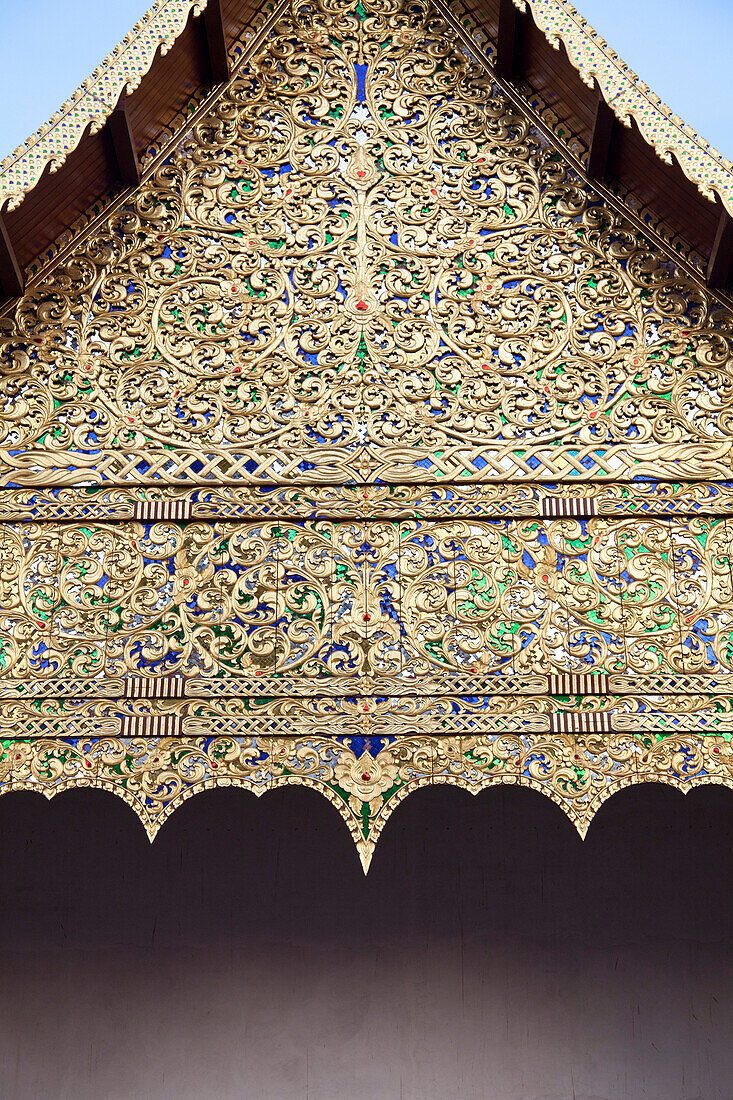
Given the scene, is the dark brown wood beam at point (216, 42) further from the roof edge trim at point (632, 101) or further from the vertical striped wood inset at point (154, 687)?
the vertical striped wood inset at point (154, 687)

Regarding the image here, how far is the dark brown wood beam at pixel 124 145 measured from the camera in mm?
3744

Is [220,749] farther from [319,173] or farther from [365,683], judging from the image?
[319,173]

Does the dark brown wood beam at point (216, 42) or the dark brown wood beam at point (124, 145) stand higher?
the dark brown wood beam at point (216, 42)

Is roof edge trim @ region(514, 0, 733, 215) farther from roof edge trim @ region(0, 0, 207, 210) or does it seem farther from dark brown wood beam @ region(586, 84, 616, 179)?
roof edge trim @ region(0, 0, 207, 210)

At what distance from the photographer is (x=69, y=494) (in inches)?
146

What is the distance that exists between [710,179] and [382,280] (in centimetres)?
115

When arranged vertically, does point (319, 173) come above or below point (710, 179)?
above

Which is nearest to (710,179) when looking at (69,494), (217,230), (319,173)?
(319,173)

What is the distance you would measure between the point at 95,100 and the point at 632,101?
1.81 meters

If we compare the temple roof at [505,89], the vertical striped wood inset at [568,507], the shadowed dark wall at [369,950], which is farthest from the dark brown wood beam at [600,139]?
the shadowed dark wall at [369,950]

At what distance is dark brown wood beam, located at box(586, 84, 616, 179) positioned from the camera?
12.2 feet

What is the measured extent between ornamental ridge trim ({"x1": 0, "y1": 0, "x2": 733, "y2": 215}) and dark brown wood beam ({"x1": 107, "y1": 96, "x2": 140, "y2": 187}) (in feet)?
0.27

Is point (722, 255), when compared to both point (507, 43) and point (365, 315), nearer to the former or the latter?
point (507, 43)

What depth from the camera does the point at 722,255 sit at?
3.73 m
